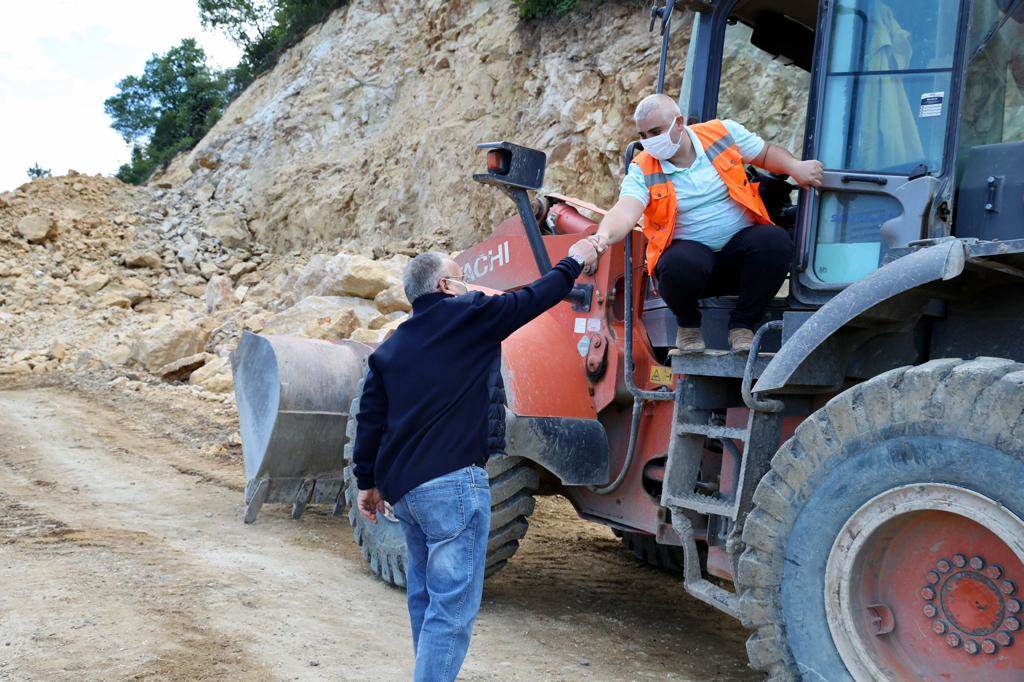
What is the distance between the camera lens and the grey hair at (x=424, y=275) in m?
3.49

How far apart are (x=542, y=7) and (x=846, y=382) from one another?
13465 mm

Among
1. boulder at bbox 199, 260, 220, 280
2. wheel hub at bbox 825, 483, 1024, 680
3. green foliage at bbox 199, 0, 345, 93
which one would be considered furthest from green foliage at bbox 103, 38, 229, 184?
wheel hub at bbox 825, 483, 1024, 680

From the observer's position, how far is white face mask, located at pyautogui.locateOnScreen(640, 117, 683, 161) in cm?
417

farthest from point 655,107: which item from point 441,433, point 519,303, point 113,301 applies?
point 113,301

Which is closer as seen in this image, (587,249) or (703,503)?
(587,249)

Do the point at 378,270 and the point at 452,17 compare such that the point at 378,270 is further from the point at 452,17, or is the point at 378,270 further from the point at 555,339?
the point at 555,339

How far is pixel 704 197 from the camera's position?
4207mm

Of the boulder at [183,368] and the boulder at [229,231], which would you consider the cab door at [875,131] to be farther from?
the boulder at [229,231]

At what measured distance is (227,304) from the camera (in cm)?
1908

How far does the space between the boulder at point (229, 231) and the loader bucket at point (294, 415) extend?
15.5m

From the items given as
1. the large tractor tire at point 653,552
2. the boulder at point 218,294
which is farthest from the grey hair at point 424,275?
the boulder at point 218,294

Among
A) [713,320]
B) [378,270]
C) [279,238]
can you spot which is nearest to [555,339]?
[713,320]

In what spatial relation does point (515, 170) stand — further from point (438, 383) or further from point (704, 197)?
point (438, 383)

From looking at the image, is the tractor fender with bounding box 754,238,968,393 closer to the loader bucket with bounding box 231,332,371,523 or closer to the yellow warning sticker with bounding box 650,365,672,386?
the yellow warning sticker with bounding box 650,365,672,386
